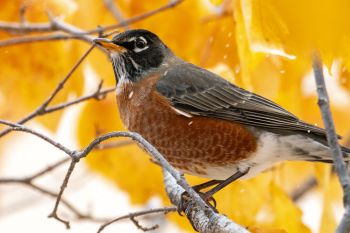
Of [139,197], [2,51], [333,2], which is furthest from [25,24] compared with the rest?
[333,2]

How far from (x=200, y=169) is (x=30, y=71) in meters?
1.11

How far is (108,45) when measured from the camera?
3525 mm

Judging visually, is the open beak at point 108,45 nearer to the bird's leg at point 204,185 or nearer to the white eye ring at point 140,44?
the white eye ring at point 140,44

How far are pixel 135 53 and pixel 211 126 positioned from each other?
785mm

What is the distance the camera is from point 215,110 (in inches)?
140

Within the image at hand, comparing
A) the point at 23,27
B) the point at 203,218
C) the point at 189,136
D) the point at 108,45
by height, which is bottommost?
the point at 203,218

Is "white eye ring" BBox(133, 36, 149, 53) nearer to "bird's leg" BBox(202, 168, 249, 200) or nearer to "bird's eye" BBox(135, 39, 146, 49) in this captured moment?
"bird's eye" BBox(135, 39, 146, 49)

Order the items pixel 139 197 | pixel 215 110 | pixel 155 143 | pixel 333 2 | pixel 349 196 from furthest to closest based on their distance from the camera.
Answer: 1. pixel 139 197
2. pixel 215 110
3. pixel 155 143
4. pixel 349 196
5. pixel 333 2

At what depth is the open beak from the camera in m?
3.32

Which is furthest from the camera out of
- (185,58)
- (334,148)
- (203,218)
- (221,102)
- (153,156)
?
(185,58)

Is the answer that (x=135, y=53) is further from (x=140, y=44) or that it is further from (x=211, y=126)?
(x=211, y=126)

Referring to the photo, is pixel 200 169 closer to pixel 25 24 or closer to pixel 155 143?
pixel 155 143

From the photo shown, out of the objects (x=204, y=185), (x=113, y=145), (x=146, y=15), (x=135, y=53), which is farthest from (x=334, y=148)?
(x=135, y=53)

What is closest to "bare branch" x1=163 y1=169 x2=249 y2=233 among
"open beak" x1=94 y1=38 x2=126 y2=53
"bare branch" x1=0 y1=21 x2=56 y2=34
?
"open beak" x1=94 y1=38 x2=126 y2=53
